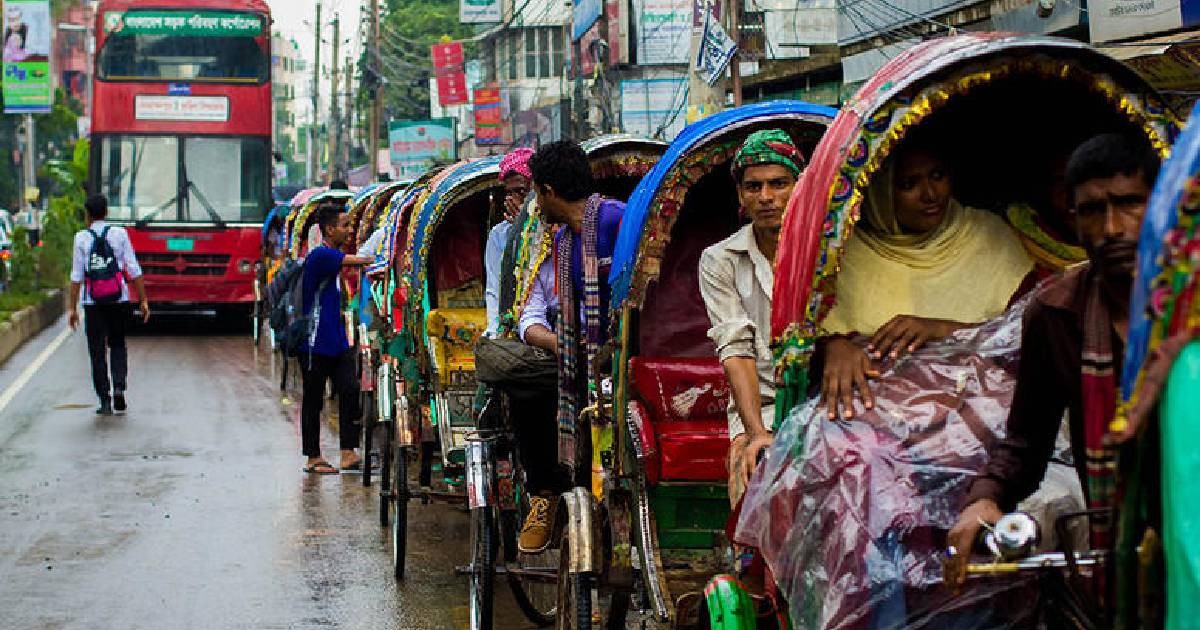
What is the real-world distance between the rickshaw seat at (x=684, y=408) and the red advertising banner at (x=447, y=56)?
39.6 meters

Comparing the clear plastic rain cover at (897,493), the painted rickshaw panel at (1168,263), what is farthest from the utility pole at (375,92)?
the painted rickshaw panel at (1168,263)

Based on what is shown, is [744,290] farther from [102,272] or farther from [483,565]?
[102,272]

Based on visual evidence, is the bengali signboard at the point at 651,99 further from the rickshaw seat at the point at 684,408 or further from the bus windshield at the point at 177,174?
the rickshaw seat at the point at 684,408

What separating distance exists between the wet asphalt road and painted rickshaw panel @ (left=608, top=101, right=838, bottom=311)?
7.44 feet

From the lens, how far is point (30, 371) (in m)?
19.9

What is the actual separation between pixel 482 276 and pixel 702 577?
18.9ft

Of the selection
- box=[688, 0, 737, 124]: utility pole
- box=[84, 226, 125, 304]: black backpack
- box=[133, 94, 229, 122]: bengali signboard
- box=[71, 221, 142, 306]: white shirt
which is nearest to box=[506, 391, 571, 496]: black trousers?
box=[71, 221, 142, 306]: white shirt

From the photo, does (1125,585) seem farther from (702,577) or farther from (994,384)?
(702,577)

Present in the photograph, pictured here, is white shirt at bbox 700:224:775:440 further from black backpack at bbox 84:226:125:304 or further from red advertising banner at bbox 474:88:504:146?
red advertising banner at bbox 474:88:504:146

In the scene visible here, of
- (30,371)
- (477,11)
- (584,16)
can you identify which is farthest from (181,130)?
(477,11)

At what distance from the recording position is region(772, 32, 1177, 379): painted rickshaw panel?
386 cm

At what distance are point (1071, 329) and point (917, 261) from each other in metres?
1.22

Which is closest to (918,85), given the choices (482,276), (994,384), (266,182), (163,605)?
(994,384)

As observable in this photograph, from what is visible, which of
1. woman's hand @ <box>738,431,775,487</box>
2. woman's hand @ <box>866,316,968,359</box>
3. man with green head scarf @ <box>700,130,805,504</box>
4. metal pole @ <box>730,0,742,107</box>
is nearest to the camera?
woman's hand @ <box>866,316,968,359</box>
